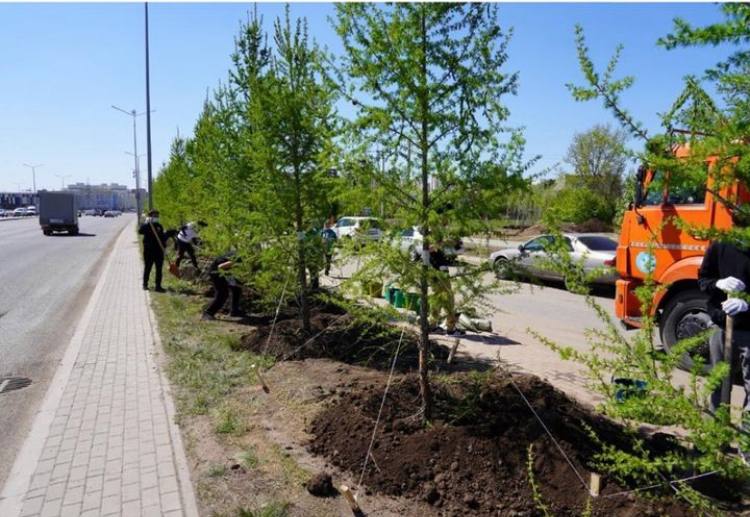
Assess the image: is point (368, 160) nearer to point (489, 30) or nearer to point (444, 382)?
point (489, 30)

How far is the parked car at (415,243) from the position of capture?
4.23 m

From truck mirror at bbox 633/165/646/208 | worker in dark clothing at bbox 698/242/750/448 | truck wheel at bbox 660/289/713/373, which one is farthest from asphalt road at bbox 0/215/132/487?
truck mirror at bbox 633/165/646/208

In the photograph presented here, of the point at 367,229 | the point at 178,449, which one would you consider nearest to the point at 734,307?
the point at 367,229

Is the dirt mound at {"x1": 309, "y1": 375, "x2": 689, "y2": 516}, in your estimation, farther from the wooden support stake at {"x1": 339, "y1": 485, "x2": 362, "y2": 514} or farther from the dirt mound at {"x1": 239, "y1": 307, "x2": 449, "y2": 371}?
the dirt mound at {"x1": 239, "y1": 307, "x2": 449, "y2": 371}

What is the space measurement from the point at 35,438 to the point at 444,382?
350 cm

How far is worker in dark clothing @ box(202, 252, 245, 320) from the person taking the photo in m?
9.21

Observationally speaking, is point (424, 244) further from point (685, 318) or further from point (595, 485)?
point (685, 318)

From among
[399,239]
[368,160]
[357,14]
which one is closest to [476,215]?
[399,239]

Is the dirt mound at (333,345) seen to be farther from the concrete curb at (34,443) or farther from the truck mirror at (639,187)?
the truck mirror at (639,187)

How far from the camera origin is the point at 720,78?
5.81 feet

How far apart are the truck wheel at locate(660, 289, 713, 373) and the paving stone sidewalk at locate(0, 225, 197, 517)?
5.46m

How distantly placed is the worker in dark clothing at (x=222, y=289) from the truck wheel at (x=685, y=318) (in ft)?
20.6

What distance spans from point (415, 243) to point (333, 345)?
3089 millimetres

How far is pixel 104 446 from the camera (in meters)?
4.41
